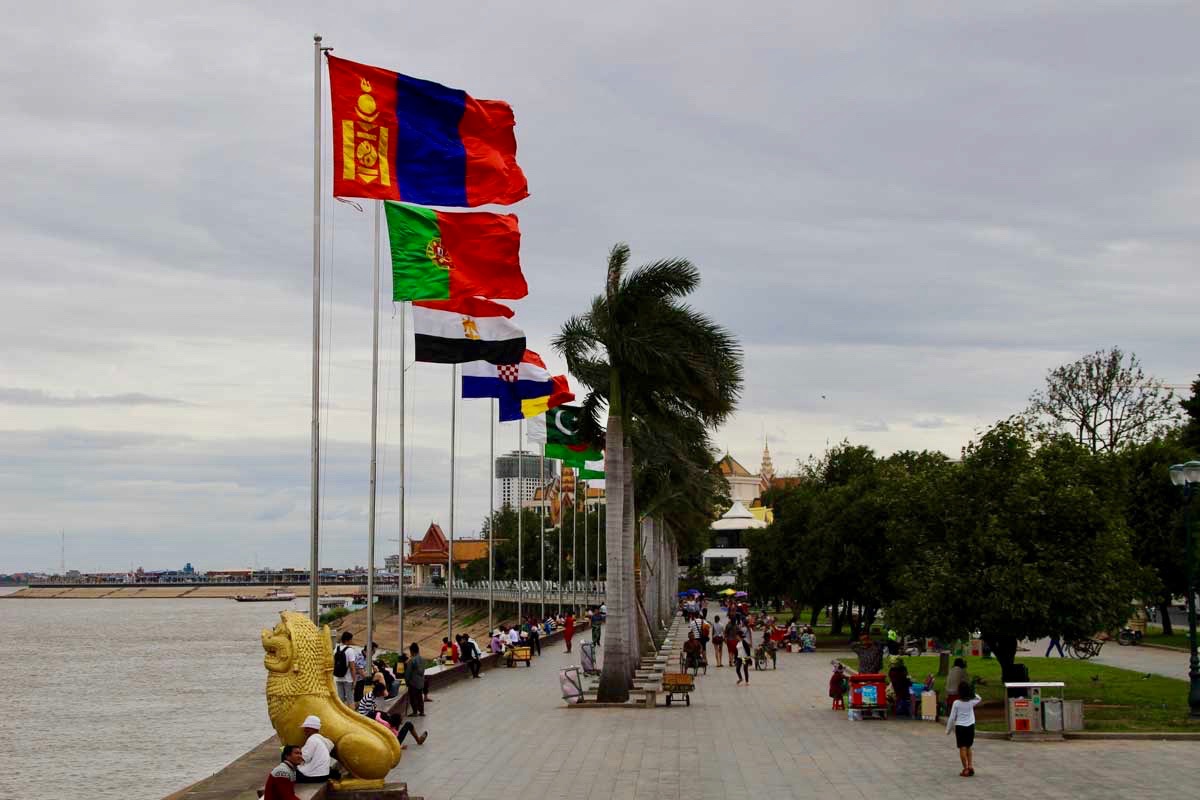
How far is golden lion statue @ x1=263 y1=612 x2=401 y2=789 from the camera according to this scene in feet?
50.5

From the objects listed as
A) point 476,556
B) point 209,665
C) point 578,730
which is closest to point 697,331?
point 578,730

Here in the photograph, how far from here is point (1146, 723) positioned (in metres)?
23.0

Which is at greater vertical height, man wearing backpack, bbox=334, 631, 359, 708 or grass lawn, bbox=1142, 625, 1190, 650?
man wearing backpack, bbox=334, 631, 359, 708

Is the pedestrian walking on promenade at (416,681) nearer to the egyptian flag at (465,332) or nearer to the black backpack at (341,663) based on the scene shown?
the black backpack at (341,663)

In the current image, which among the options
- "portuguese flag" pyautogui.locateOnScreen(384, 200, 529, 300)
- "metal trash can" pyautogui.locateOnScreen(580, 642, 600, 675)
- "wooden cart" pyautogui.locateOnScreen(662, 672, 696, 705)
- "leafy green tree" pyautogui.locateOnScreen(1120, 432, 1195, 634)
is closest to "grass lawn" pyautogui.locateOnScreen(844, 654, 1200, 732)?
"wooden cart" pyautogui.locateOnScreen(662, 672, 696, 705)

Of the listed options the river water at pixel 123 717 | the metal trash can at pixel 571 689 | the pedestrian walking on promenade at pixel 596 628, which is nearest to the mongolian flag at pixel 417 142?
the metal trash can at pixel 571 689

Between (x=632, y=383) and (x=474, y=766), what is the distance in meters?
12.9

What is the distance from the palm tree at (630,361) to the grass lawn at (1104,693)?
282 inches

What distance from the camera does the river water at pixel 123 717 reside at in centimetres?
2972

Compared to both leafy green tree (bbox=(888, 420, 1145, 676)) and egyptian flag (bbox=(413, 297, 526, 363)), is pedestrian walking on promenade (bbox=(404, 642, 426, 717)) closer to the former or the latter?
egyptian flag (bbox=(413, 297, 526, 363))

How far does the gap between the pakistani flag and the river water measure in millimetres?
11268

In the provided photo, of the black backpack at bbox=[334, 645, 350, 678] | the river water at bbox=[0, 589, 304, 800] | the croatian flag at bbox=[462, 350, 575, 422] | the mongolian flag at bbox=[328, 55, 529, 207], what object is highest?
the mongolian flag at bbox=[328, 55, 529, 207]

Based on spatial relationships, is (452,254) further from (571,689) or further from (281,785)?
(571,689)

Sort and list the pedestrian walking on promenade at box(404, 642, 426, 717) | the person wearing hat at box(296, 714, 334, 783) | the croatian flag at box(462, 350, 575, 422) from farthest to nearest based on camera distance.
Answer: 1. the croatian flag at box(462, 350, 575, 422)
2. the pedestrian walking on promenade at box(404, 642, 426, 717)
3. the person wearing hat at box(296, 714, 334, 783)
